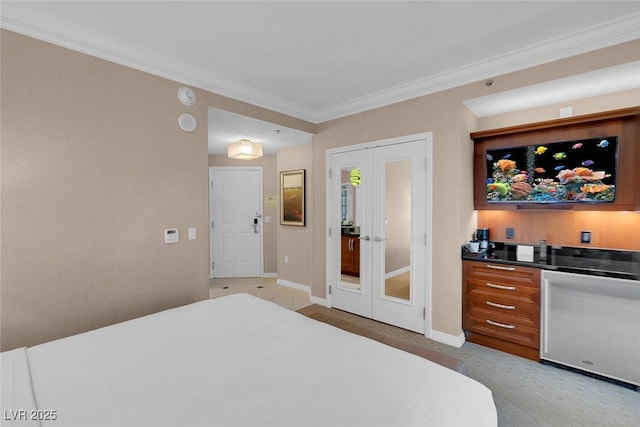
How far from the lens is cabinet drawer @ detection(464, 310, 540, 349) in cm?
257

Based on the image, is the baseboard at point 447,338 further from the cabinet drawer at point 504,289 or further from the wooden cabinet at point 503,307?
the cabinet drawer at point 504,289

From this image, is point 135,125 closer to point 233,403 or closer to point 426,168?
point 233,403

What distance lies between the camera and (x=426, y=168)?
3.05 m

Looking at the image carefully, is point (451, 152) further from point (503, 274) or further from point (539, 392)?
point (539, 392)

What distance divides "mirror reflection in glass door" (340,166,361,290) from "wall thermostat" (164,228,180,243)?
1976mm

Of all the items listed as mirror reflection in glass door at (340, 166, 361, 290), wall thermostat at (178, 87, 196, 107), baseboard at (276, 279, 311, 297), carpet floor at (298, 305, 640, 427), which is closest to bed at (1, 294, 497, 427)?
carpet floor at (298, 305, 640, 427)

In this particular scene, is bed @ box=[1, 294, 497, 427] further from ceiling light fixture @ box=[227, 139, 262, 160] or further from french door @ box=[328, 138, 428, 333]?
ceiling light fixture @ box=[227, 139, 262, 160]

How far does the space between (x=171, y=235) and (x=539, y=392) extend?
10.6 ft

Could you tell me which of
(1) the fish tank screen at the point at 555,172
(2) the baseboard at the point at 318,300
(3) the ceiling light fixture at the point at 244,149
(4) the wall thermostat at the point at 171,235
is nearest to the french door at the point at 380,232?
(2) the baseboard at the point at 318,300

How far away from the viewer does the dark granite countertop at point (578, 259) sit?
7.51 feet

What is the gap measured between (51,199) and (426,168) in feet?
10.5

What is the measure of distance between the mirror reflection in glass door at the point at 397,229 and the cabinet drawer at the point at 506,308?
66cm

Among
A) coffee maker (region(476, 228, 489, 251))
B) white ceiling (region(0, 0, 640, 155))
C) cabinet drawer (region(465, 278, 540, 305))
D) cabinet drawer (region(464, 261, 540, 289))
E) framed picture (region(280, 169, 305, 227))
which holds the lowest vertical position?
cabinet drawer (region(465, 278, 540, 305))

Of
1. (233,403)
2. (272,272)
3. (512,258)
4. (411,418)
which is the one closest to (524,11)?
(512,258)
